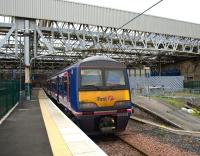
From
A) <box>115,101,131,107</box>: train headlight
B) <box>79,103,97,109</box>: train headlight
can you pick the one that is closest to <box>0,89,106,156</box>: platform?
<box>79,103,97,109</box>: train headlight

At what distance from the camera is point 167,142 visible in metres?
10.5

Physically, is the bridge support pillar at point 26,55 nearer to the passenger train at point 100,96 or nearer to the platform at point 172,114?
the platform at point 172,114

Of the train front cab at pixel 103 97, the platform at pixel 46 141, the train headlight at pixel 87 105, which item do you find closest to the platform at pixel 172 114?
the train front cab at pixel 103 97

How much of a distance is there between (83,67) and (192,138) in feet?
16.5

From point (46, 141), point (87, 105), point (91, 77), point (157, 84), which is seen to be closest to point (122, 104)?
point (87, 105)

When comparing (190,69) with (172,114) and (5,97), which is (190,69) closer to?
(172,114)

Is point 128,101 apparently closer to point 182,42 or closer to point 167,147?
point 167,147

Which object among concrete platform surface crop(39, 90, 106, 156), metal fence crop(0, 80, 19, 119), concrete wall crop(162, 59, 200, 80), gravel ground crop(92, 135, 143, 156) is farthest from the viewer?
concrete wall crop(162, 59, 200, 80)

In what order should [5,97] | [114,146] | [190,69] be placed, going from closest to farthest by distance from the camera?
[114,146] < [5,97] < [190,69]

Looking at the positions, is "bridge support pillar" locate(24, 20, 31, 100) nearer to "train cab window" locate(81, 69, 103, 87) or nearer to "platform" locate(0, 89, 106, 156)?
"train cab window" locate(81, 69, 103, 87)

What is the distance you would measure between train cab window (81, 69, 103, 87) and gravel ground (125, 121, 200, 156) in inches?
96.6

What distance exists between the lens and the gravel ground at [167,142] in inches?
363

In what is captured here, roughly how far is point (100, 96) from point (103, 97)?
12 cm

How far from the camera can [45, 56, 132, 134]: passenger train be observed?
10.5 m
